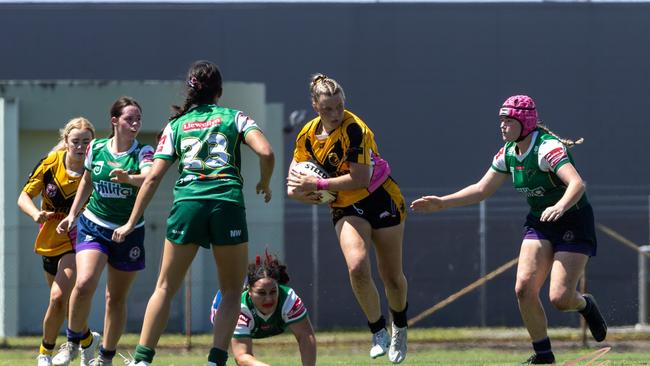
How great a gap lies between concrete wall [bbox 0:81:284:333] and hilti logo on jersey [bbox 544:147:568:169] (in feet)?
31.5

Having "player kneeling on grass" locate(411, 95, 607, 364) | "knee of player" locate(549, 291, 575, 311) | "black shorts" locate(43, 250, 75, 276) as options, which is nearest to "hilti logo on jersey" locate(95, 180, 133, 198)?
"black shorts" locate(43, 250, 75, 276)

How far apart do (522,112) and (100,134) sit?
11036 mm

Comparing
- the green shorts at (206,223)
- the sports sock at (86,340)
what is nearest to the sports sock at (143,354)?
the green shorts at (206,223)

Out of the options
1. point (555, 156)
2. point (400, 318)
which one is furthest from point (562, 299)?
point (400, 318)

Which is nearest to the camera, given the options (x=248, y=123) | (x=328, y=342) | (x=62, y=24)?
(x=248, y=123)

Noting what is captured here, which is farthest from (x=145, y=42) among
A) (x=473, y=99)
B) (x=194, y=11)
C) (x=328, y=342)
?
(x=328, y=342)

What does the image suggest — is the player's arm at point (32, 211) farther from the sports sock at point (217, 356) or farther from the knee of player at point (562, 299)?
the knee of player at point (562, 299)

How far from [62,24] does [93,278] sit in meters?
19.6

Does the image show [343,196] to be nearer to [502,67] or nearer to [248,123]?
[248,123]

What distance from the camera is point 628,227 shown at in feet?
79.9

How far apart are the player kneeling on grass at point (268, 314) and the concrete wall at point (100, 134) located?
913 cm

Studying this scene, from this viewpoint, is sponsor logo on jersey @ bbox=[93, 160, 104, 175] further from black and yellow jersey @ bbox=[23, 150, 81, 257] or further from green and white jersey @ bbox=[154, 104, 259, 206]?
green and white jersey @ bbox=[154, 104, 259, 206]

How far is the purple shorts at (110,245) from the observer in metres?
9.73

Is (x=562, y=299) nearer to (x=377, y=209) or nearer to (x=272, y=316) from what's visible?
(x=377, y=209)
